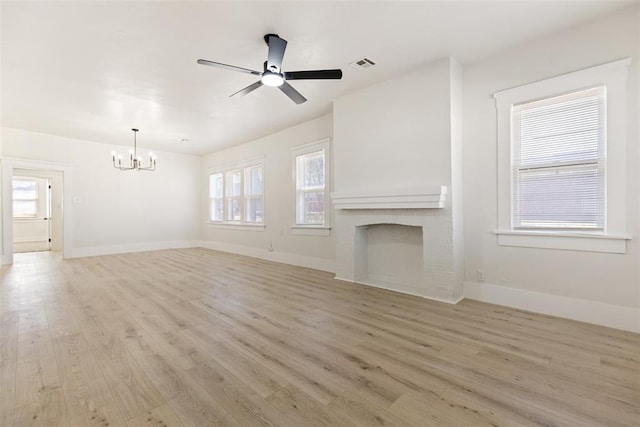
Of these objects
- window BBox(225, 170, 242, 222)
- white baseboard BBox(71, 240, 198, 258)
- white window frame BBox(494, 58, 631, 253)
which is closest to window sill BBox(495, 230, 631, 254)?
white window frame BBox(494, 58, 631, 253)

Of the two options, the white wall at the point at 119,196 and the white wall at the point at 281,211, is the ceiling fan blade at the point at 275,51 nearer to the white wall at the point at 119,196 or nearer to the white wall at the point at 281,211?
the white wall at the point at 281,211

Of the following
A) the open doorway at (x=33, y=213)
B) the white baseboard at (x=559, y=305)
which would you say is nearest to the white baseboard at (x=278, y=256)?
the white baseboard at (x=559, y=305)

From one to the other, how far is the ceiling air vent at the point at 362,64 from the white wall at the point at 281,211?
1615mm

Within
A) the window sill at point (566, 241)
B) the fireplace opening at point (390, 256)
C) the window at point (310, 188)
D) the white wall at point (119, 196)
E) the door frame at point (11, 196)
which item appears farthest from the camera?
the white wall at point (119, 196)

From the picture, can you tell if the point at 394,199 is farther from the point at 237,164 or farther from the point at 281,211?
the point at 237,164

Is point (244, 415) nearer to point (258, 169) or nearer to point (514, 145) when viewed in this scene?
point (514, 145)

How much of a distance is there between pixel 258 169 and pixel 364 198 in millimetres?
3714

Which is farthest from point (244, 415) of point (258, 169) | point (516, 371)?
point (258, 169)

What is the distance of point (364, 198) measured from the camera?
4020mm

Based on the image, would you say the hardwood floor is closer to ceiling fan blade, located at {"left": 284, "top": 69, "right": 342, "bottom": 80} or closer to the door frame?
ceiling fan blade, located at {"left": 284, "top": 69, "right": 342, "bottom": 80}

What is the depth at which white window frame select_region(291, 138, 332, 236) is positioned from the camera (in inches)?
202

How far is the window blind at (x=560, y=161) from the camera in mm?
2723

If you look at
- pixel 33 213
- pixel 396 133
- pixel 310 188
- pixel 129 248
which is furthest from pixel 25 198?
pixel 396 133

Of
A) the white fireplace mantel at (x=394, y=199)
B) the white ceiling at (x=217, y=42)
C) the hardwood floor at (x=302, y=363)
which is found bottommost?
the hardwood floor at (x=302, y=363)
